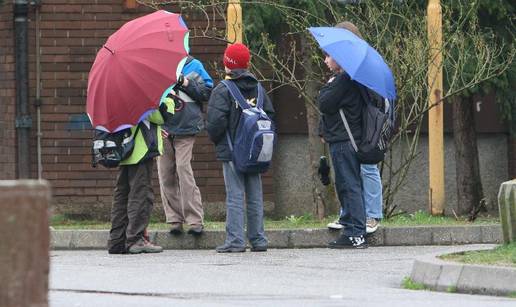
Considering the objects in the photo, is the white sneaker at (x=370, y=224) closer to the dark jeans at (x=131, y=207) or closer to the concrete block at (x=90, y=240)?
the dark jeans at (x=131, y=207)

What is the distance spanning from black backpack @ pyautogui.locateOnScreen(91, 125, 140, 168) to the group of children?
0.07 meters

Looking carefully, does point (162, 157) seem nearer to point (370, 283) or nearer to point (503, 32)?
point (370, 283)

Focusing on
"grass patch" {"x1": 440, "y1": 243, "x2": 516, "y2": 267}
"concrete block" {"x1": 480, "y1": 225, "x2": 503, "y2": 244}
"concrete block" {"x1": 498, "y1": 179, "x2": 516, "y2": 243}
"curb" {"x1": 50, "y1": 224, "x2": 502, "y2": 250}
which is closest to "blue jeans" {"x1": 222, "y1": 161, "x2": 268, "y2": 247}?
"curb" {"x1": 50, "y1": 224, "x2": 502, "y2": 250}

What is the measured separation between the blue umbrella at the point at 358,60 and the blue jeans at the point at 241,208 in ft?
3.89

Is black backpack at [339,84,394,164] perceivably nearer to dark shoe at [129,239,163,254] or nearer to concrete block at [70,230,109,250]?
dark shoe at [129,239,163,254]

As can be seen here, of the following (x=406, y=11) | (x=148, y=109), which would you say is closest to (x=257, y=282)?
(x=148, y=109)

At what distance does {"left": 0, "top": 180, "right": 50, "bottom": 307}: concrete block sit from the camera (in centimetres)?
529

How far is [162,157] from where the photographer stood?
12.7 metres

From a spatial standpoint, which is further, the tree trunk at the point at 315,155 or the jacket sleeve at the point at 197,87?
the tree trunk at the point at 315,155

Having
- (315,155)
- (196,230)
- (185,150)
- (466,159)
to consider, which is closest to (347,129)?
(185,150)

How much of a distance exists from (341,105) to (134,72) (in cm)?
174

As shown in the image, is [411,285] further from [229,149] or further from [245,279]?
[229,149]

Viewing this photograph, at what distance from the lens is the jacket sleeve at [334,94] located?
12.3 metres

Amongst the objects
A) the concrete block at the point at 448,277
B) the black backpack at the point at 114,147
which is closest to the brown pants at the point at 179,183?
the black backpack at the point at 114,147
